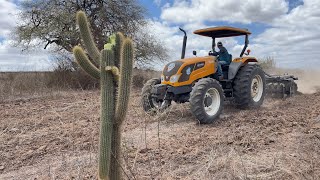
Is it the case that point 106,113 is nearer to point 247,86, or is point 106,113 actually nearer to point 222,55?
point 247,86

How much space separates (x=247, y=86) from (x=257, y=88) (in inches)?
37.0

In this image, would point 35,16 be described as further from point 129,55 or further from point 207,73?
point 129,55

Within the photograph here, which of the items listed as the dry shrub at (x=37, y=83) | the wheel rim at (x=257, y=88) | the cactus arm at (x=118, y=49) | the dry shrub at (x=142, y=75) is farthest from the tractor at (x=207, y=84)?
the dry shrub at (x=142, y=75)

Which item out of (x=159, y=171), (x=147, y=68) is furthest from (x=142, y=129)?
(x=147, y=68)

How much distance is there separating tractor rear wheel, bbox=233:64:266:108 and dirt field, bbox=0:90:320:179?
0.96ft

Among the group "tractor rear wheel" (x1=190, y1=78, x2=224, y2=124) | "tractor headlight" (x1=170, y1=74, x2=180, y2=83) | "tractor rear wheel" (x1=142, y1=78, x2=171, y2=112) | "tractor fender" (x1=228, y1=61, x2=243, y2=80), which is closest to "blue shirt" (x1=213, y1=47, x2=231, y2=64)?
"tractor fender" (x1=228, y1=61, x2=243, y2=80)

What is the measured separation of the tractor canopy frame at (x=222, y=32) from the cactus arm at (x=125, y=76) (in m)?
5.82

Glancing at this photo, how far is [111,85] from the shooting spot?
2459 mm

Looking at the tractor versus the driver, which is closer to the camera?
the tractor

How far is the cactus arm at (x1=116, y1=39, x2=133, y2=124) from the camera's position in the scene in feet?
7.59

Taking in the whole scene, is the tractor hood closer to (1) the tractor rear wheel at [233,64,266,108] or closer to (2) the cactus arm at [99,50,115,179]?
(1) the tractor rear wheel at [233,64,266,108]

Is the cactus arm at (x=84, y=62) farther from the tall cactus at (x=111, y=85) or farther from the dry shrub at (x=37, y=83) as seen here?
the dry shrub at (x=37, y=83)

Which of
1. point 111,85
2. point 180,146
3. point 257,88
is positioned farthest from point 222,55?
point 111,85

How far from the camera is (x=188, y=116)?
748cm
